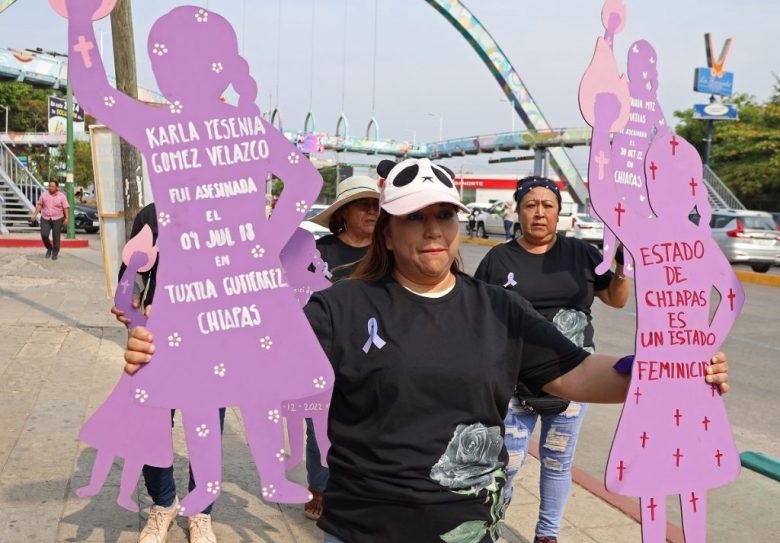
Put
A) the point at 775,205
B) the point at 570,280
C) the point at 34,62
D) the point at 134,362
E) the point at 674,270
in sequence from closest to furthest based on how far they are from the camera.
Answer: the point at 134,362
the point at 674,270
the point at 570,280
the point at 775,205
the point at 34,62

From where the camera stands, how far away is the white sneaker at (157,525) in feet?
12.0

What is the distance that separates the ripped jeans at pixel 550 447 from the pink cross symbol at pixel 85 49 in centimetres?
228

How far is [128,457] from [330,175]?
181 ft

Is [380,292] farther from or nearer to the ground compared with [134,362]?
farther from the ground

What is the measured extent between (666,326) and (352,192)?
2.18 metres

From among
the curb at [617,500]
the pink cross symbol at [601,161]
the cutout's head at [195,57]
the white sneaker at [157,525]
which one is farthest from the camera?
the curb at [617,500]

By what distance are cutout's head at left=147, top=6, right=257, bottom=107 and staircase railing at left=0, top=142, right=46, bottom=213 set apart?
26.0 m

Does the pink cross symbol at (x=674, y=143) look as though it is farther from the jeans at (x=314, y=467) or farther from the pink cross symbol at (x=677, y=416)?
the jeans at (x=314, y=467)

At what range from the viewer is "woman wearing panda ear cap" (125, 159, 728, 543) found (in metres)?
2.10

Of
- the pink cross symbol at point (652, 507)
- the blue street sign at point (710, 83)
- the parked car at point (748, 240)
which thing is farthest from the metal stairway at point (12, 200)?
the blue street sign at point (710, 83)

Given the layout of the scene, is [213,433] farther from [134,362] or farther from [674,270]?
[674,270]

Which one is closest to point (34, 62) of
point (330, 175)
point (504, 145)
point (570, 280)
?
point (330, 175)

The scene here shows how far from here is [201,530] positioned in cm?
372

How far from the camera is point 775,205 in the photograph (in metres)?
35.6
